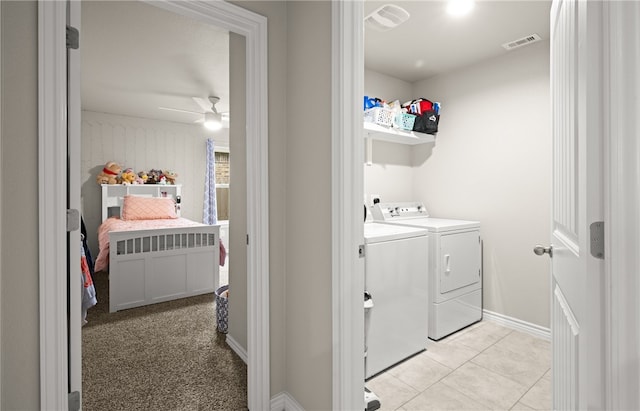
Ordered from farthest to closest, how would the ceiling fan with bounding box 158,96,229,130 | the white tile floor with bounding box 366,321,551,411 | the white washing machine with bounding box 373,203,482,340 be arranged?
the ceiling fan with bounding box 158,96,229,130, the white washing machine with bounding box 373,203,482,340, the white tile floor with bounding box 366,321,551,411

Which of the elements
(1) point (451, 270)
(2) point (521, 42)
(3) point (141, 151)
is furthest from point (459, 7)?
(3) point (141, 151)

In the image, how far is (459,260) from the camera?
8.91 ft

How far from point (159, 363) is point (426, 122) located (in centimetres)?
306

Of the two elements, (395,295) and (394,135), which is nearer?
(395,295)

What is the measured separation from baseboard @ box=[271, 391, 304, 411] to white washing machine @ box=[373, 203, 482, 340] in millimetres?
1390

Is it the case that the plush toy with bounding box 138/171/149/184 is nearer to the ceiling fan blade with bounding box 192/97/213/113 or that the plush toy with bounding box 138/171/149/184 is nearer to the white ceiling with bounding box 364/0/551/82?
the ceiling fan blade with bounding box 192/97/213/113

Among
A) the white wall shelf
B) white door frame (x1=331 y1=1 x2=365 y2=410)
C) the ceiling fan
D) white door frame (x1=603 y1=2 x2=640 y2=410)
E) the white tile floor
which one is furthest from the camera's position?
the ceiling fan

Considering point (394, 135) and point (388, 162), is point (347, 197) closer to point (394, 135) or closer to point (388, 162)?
point (394, 135)

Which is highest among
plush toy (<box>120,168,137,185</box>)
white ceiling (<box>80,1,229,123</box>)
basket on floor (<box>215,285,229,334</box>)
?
white ceiling (<box>80,1,229,123</box>)

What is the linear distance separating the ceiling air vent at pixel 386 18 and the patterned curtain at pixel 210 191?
436 cm

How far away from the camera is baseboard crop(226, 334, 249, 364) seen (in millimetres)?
2257

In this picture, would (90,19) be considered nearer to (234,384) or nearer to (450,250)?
(234,384)

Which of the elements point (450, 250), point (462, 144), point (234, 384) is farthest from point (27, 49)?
point (462, 144)

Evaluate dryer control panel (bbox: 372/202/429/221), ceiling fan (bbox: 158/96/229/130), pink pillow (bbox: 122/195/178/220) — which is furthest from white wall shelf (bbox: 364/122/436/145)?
pink pillow (bbox: 122/195/178/220)
